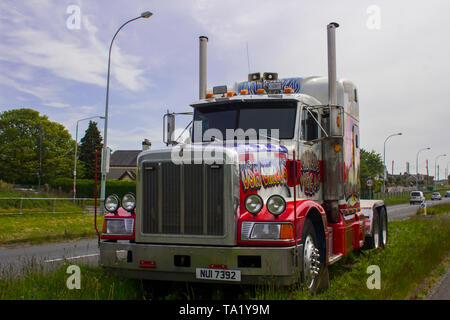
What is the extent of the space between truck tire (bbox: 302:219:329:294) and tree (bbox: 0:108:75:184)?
5854 cm

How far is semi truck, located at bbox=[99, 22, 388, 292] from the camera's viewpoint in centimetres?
500

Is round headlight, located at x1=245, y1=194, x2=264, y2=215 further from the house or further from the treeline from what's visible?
the house

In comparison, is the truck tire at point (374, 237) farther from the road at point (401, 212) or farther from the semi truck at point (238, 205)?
the road at point (401, 212)

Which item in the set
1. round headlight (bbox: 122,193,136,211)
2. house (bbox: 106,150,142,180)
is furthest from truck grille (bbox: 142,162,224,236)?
house (bbox: 106,150,142,180)

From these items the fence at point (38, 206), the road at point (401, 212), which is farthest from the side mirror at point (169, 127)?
the road at point (401, 212)

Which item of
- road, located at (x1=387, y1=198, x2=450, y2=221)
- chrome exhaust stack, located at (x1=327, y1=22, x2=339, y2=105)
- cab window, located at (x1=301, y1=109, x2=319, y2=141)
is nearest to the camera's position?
cab window, located at (x1=301, y1=109, x2=319, y2=141)

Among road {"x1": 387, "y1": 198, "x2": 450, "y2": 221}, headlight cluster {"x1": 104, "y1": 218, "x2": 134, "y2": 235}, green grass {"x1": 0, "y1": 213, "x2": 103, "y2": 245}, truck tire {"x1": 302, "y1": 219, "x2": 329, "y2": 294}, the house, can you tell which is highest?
the house

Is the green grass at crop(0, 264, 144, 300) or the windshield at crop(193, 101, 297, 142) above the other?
the windshield at crop(193, 101, 297, 142)

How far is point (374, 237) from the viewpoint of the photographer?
10070 mm

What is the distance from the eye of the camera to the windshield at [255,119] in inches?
266

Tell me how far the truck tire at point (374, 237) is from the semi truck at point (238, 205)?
2941mm

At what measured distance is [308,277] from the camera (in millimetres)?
5441
